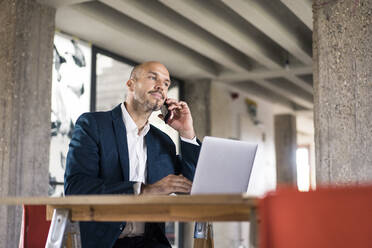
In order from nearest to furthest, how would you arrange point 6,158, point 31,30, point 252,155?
point 252,155
point 6,158
point 31,30

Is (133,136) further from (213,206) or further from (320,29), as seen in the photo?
(320,29)

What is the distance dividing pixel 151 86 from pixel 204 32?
3681 mm

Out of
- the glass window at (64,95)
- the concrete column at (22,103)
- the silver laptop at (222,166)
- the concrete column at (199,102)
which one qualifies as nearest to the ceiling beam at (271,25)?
the concrete column at (199,102)

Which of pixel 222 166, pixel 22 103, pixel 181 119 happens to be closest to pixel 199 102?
pixel 22 103

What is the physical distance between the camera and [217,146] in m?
1.95

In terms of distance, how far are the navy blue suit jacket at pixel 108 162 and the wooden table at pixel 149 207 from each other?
24 cm

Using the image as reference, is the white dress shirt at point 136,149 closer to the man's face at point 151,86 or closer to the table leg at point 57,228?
the man's face at point 151,86

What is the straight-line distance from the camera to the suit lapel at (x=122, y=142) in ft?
8.17

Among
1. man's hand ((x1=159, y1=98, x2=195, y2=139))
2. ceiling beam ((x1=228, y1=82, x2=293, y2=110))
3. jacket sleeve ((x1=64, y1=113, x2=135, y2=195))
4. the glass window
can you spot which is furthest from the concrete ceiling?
jacket sleeve ((x1=64, y1=113, x2=135, y2=195))

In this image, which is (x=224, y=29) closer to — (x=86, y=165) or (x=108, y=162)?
(x=108, y=162)

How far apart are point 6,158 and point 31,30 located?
1.14 meters

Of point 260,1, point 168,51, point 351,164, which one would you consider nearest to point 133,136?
point 351,164

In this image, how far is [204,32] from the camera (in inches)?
250

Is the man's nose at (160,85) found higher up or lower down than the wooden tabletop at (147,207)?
higher up
